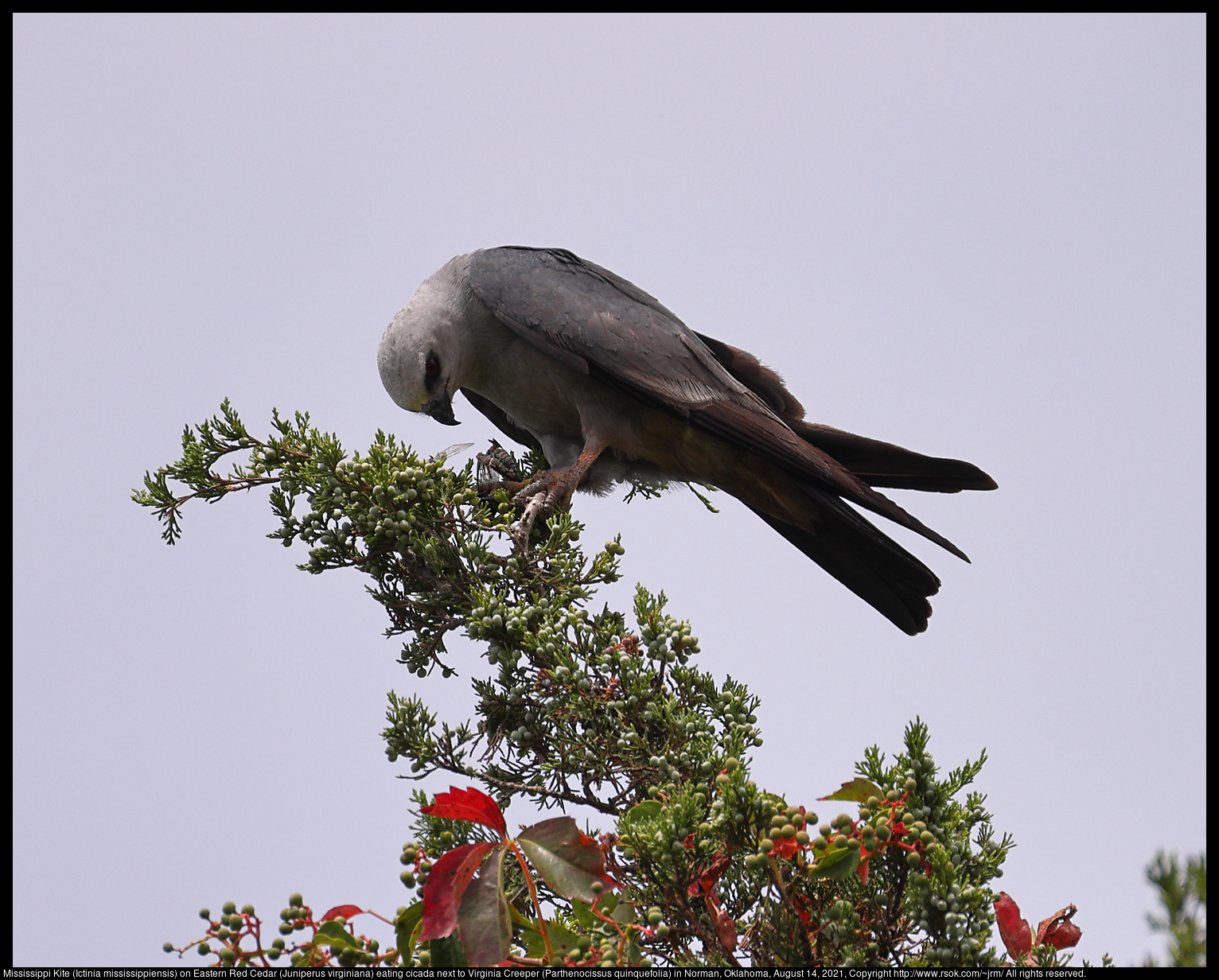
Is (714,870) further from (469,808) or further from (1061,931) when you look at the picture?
(1061,931)

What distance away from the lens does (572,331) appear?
3.79 m

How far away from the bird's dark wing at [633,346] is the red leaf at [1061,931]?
1.66 metres

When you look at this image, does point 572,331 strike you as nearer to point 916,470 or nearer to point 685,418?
point 685,418

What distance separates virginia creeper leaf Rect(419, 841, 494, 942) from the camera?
1770 millimetres

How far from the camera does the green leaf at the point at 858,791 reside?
6.20ft

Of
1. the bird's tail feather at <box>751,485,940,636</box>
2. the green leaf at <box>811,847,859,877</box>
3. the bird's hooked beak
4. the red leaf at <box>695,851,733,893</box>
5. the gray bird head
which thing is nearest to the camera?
the green leaf at <box>811,847,859,877</box>

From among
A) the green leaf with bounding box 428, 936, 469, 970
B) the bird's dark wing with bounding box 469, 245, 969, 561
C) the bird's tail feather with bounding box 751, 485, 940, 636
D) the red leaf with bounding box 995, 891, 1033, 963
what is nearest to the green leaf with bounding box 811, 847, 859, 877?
the red leaf with bounding box 995, 891, 1033, 963

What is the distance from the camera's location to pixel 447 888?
181cm

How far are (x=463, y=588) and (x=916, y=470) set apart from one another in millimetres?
2017

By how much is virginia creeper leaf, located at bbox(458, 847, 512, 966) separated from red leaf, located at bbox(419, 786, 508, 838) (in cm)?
11

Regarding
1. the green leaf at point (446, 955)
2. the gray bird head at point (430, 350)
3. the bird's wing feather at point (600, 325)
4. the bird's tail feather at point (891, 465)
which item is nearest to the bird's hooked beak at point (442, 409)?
the gray bird head at point (430, 350)

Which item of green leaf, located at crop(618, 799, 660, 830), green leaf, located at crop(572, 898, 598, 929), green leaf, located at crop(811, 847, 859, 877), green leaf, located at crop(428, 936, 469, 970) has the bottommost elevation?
green leaf, located at crop(428, 936, 469, 970)

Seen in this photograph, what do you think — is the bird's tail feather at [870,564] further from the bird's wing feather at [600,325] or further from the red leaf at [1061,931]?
the red leaf at [1061,931]

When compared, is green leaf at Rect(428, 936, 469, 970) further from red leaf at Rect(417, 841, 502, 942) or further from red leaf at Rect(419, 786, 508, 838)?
red leaf at Rect(419, 786, 508, 838)
